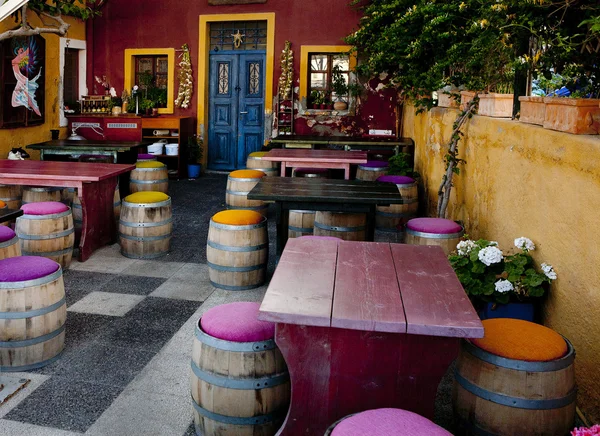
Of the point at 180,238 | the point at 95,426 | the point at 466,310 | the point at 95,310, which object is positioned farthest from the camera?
the point at 180,238

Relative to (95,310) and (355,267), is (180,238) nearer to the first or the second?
(95,310)

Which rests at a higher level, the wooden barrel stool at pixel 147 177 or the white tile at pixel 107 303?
the wooden barrel stool at pixel 147 177

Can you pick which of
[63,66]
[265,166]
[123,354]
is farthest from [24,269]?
[63,66]

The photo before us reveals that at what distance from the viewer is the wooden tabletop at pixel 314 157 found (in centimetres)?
650

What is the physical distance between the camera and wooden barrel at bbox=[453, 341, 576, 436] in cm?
216

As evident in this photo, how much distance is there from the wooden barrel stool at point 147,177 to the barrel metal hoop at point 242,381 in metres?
5.27

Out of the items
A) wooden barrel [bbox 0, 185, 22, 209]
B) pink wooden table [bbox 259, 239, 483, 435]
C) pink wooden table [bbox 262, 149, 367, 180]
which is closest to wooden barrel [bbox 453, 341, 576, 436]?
pink wooden table [bbox 259, 239, 483, 435]

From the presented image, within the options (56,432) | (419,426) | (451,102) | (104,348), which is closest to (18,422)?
(56,432)

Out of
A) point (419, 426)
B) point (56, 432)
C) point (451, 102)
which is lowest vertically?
point (56, 432)

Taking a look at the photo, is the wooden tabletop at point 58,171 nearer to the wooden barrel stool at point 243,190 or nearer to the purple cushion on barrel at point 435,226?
the wooden barrel stool at point 243,190

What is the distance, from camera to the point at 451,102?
21.1ft

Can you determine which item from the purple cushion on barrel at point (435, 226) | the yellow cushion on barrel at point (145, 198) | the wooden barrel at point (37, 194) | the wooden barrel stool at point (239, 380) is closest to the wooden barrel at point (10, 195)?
the wooden barrel at point (37, 194)

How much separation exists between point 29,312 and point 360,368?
1999 millimetres

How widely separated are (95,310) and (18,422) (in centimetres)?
152
